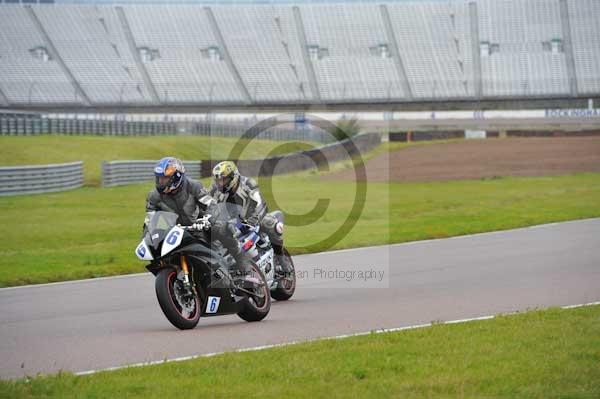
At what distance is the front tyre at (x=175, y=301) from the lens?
8992 mm

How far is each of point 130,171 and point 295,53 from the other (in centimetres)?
3127

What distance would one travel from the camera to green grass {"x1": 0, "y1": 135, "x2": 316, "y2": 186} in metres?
39.3

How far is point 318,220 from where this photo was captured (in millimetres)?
25078

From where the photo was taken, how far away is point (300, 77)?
Answer: 6562 centimetres

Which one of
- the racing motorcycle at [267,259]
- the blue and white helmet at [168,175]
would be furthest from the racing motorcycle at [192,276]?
the racing motorcycle at [267,259]

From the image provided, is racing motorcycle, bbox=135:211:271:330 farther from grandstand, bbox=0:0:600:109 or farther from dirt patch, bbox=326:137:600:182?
grandstand, bbox=0:0:600:109

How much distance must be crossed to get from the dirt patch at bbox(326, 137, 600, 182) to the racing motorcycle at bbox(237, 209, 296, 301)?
26.6 metres

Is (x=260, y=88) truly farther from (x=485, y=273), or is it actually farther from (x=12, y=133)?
(x=485, y=273)

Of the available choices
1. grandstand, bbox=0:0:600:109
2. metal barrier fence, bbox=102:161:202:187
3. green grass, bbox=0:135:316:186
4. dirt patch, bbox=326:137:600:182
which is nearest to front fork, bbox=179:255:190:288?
metal barrier fence, bbox=102:161:202:187

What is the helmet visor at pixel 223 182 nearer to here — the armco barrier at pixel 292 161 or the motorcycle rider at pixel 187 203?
the motorcycle rider at pixel 187 203

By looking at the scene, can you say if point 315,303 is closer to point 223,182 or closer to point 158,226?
point 223,182

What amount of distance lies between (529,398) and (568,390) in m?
0.31

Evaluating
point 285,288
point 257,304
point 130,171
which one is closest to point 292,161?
point 130,171

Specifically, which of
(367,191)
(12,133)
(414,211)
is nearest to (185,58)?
(12,133)
